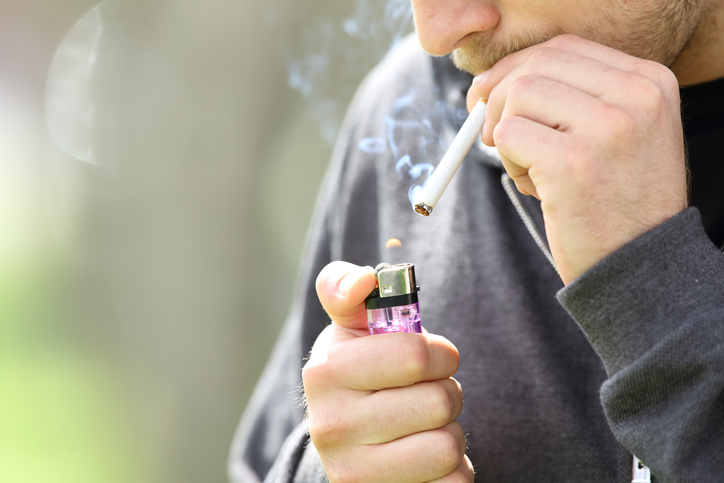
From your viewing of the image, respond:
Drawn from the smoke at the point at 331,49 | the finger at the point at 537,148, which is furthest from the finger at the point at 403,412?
the smoke at the point at 331,49

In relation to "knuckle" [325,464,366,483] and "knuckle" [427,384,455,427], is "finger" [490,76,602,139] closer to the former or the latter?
"knuckle" [427,384,455,427]

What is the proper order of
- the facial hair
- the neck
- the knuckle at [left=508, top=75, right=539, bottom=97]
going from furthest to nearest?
1. the neck
2. the facial hair
3. the knuckle at [left=508, top=75, right=539, bottom=97]

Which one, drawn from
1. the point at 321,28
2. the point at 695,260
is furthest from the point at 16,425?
the point at 695,260

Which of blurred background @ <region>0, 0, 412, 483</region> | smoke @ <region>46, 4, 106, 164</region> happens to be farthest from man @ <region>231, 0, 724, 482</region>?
smoke @ <region>46, 4, 106, 164</region>

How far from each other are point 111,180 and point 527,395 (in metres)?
3.07

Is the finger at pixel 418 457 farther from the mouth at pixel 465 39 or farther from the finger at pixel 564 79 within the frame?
the mouth at pixel 465 39

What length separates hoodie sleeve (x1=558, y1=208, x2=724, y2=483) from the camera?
0.77 metres

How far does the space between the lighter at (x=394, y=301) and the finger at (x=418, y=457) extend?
0.20 m

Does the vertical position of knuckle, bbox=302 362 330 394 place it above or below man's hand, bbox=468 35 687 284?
below

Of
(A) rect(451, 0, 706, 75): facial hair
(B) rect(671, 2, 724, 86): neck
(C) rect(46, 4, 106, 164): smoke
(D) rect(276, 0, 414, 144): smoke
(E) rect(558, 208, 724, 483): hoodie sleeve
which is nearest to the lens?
(E) rect(558, 208, 724, 483): hoodie sleeve

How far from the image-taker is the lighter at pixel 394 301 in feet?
2.97

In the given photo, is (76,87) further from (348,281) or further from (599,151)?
(599,151)

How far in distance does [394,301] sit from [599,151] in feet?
1.37

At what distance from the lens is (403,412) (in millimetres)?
933
